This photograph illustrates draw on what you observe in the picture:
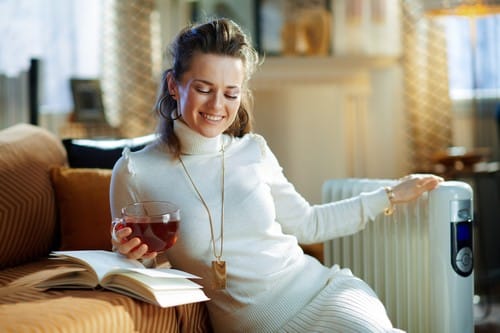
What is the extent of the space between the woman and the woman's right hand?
17cm

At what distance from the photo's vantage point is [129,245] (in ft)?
4.67

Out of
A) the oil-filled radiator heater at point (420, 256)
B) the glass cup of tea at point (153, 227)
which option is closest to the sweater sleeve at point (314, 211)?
the oil-filled radiator heater at point (420, 256)

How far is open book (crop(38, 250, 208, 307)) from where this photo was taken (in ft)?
4.47

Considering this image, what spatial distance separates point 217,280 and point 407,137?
2491mm

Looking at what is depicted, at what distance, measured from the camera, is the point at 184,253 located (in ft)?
5.33

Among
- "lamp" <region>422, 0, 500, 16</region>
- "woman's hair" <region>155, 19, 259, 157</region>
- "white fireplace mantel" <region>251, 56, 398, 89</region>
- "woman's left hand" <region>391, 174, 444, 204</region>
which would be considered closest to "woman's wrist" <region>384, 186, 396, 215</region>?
"woman's left hand" <region>391, 174, 444, 204</region>

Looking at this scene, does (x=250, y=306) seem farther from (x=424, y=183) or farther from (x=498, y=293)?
(x=498, y=293)

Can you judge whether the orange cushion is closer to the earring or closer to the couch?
the couch

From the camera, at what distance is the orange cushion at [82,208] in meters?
2.07

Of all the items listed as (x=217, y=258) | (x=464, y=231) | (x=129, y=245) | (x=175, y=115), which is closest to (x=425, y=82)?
(x=464, y=231)

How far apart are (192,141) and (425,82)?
2.35 m

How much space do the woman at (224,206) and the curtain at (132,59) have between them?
209 centimetres

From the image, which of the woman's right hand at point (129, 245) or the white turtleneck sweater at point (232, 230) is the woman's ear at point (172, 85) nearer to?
the white turtleneck sweater at point (232, 230)

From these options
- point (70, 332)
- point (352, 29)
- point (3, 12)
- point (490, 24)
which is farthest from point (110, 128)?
point (70, 332)
